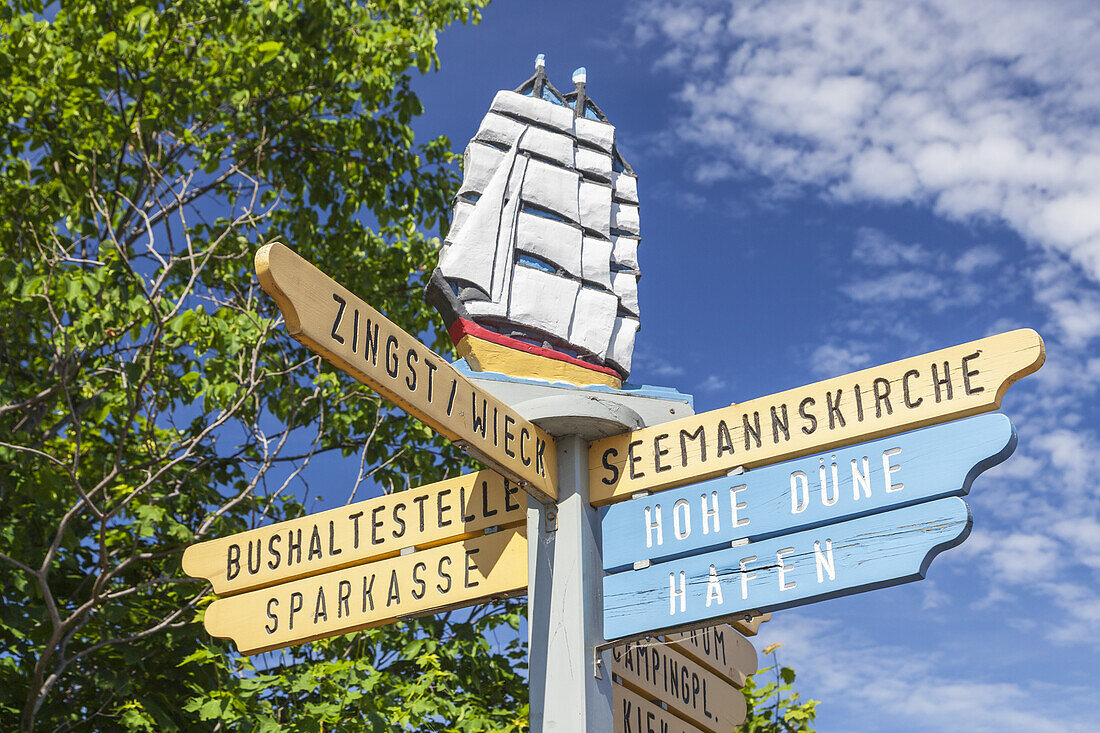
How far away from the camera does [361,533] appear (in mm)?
3422

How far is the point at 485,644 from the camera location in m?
7.63

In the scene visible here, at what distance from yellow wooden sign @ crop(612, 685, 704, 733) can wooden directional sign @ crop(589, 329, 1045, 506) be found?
562 millimetres

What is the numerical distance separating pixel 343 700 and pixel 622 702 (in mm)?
3426

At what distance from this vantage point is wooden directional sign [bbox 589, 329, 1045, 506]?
2.71m

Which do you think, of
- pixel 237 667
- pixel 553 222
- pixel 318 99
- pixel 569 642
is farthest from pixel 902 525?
pixel 318 99

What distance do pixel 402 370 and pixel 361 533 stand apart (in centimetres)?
92

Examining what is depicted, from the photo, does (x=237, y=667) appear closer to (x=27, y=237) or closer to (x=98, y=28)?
(x=27, y=237)

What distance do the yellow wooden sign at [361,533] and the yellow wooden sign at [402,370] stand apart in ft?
0.83

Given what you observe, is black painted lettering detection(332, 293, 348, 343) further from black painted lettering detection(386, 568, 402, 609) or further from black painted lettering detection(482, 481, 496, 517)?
black painted lettering detection(386, 568, 402, 609)

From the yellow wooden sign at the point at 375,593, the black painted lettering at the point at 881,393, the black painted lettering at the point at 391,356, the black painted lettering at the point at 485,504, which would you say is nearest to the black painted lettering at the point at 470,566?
the yellow wooden sign at the point at 375,593

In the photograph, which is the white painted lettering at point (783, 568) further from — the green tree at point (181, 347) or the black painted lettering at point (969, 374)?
the green tree at point (181, 347)

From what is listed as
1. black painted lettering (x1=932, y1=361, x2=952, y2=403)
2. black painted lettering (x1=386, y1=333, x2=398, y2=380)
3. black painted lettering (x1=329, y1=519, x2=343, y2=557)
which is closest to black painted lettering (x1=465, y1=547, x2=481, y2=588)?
black painted lettering (x1=329, y1=519, x2=343, y2=557)

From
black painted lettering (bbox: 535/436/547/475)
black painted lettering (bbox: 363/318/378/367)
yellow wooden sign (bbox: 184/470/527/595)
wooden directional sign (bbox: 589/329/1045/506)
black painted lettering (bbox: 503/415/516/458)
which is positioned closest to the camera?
black painted lettering (bbox: 363/318/378/367)

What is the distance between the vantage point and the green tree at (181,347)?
6.68 meters
